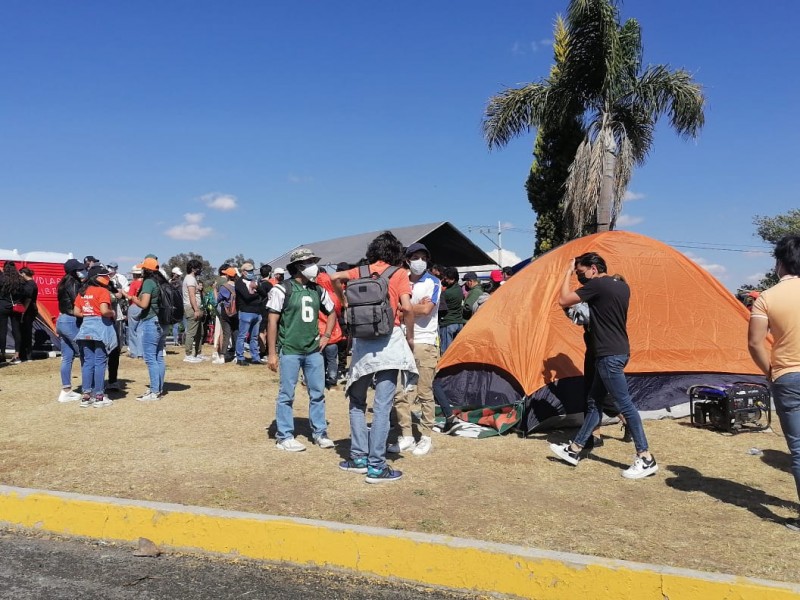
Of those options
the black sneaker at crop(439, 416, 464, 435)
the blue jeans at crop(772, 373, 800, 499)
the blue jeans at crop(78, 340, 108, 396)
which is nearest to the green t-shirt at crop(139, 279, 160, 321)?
the blue jeans at crop(78, 340, 108, 396)

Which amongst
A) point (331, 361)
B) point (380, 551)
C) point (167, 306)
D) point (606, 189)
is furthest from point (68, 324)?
point (606, 189)

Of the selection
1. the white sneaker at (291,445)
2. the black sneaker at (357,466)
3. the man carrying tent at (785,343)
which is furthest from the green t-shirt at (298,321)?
the man carrying tent at (785,343)

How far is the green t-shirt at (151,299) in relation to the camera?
781cm

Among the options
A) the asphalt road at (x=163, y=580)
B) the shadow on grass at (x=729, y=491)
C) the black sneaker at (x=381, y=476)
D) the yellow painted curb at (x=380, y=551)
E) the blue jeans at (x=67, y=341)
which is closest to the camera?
the yellow painted curb at (x=380, y=551)

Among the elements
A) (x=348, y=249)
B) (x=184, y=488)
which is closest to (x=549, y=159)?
(x=348, y=249)

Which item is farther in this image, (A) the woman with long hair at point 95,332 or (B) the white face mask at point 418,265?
(A) the woman with long hair at point 95,332

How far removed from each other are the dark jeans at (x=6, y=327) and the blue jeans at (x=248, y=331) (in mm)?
4376

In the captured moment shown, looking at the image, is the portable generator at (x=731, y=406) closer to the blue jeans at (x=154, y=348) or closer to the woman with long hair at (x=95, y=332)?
the blue jeans at (x=154, y=348)

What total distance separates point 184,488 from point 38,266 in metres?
12.1

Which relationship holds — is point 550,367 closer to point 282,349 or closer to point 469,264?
point 282,349

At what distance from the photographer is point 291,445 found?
232 inches

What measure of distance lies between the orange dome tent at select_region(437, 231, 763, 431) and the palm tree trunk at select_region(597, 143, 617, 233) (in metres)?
7.56

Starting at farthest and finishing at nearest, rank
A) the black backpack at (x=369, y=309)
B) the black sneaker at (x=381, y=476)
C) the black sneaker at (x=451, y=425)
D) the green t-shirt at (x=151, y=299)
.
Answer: the green t-shirt at (x=151, y=299) < the black sneaker at (x=451, y=425) < the black sneaker at (x=381, y=476) < the black backpack at (x=369, y=309)

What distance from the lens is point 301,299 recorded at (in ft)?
18.7
